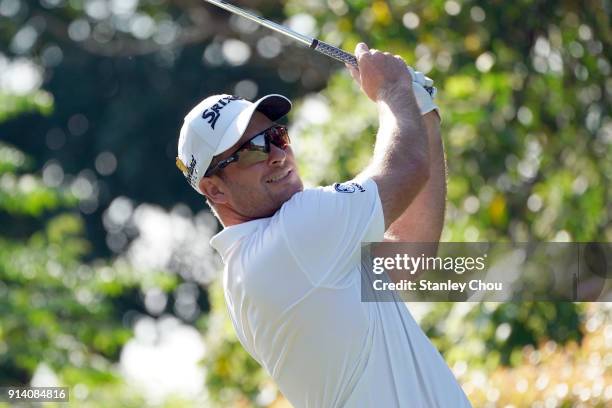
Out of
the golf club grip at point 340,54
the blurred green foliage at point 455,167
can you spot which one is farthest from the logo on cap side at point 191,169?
the blurred green foliage at point 455,167

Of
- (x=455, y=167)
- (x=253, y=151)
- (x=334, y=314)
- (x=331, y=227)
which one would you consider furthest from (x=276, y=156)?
(x=455, y=167)

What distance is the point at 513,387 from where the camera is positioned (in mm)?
6863

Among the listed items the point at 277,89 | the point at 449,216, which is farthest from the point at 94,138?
the point at 449,216

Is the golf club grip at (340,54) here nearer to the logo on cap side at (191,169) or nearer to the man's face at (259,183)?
the man's face at (259,183)

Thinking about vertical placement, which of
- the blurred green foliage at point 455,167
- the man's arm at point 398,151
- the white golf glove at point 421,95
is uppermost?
the man's arm at point 398,151

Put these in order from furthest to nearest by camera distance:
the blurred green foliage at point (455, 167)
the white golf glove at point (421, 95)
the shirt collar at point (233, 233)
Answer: the blurred green foliage at point (455, 167) < the white golf glove at point (421, 95) < the shirt collar at point (233, 233)

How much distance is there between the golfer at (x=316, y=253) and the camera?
371 cm

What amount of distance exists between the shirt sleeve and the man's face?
16 centimetres

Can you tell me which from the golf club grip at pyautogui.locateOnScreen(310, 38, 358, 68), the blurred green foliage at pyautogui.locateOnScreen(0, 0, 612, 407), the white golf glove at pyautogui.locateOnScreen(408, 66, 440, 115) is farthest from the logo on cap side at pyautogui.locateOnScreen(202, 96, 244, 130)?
the blurred green foliage at pyautogui.locateOnScreen(0, 0, 612, 407)

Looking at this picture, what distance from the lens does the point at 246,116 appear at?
156 inches

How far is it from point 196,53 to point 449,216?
10029 millimetres

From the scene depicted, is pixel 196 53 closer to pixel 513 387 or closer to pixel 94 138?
pixel 94 138

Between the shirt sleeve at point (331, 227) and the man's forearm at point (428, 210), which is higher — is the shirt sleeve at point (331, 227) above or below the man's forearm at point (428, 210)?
above

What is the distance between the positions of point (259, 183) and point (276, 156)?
0.27 ft
